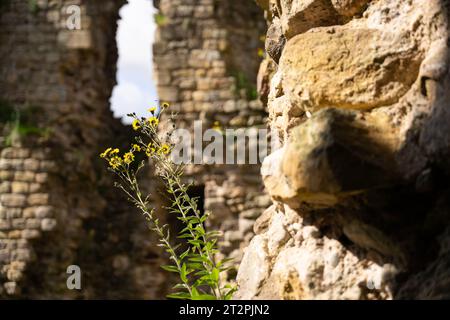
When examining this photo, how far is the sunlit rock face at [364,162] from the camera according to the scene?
150 cm

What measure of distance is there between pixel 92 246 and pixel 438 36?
5.96 meters

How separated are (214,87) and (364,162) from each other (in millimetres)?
5717

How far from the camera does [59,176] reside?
696 centimetres

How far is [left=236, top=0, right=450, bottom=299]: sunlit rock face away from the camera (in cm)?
150

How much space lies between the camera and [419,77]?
1.64 meters

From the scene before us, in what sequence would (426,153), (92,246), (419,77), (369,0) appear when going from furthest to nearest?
(92,246), (369,0), (419,77), (426,153)

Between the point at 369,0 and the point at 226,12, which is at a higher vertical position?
the point at 226,12

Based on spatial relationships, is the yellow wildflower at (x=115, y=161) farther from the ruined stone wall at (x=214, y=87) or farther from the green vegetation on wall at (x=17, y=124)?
the green vegetation on wall at (x=17, y=124)

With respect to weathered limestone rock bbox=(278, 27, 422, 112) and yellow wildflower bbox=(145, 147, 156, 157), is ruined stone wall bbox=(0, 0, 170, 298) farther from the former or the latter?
weathered limestone rock bbox=(278, 27, 422, 112)

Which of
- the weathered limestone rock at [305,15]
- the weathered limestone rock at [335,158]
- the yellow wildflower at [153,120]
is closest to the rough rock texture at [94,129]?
the yellow wildflower at [153,120]

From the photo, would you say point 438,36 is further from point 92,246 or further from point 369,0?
point 92,246

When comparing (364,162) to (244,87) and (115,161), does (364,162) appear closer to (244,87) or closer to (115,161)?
(115,161)

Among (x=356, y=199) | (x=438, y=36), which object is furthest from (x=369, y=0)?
(x=356, y=199)

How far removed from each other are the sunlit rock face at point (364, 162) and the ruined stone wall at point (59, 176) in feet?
17.1
